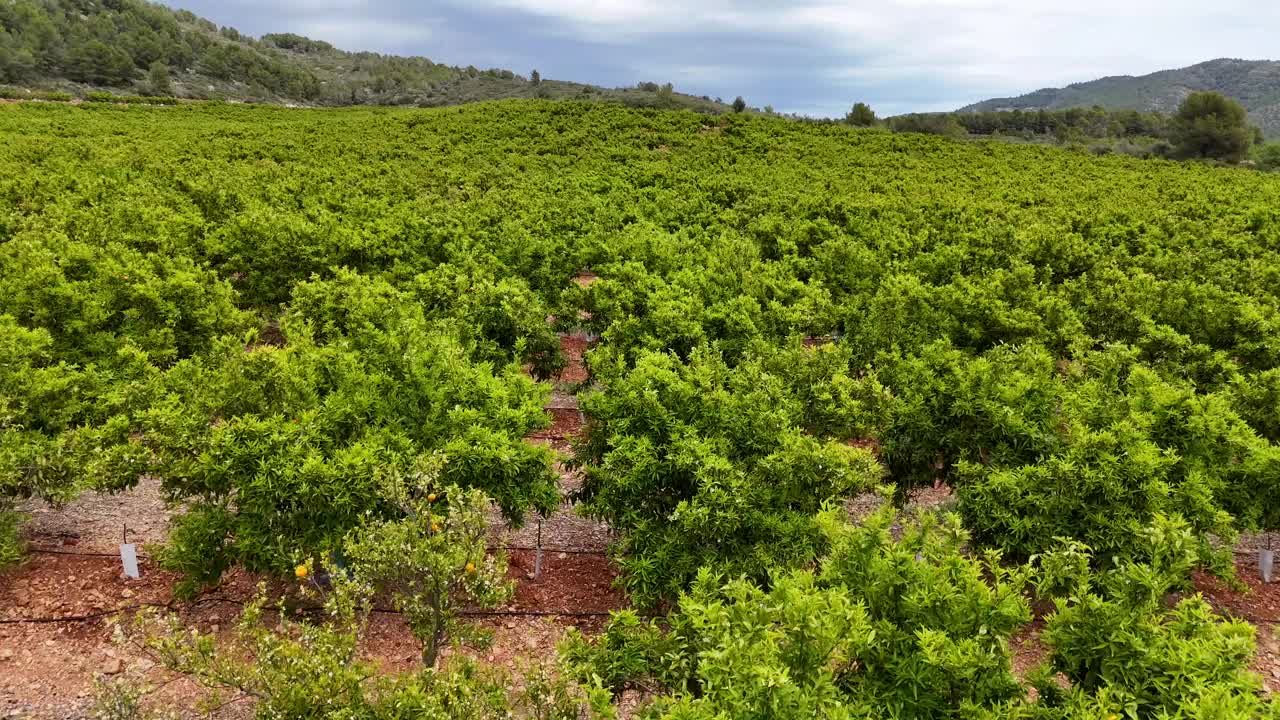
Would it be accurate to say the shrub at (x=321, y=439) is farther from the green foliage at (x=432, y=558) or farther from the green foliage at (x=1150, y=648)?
the green foliage at (x=1150, y=648)

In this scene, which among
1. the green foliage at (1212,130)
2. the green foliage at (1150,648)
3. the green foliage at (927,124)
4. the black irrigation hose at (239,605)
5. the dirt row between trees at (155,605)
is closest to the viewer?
the green foliage at (1150,648)

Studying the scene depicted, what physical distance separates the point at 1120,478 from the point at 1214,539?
8210 mm

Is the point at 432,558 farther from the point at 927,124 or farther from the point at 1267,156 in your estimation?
the point at 1267,156

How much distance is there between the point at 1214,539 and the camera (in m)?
15.3

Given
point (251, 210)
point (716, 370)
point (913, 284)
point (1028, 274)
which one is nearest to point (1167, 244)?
point (1028, 274)

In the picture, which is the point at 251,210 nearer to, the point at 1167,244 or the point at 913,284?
the point at 913,284

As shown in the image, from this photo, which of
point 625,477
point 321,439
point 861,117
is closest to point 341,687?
point 321,439

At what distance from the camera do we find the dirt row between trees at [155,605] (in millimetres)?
10359

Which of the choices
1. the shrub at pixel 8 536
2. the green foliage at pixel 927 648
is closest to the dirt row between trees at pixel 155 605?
the shrub at pixel 8 536

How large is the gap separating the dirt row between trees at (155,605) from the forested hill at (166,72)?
3985 inches

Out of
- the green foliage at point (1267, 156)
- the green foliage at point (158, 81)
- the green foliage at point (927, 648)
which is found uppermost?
the green foliage at point (158, 81)

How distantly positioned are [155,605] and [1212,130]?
107394mm

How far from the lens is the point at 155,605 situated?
11922mm

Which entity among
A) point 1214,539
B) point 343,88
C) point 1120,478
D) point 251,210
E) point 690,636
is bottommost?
point 1214,539
